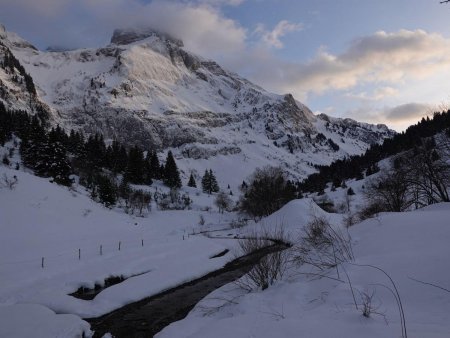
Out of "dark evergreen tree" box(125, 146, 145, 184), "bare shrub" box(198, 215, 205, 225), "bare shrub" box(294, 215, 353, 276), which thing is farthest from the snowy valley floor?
"dark evergreen tree" box(125, 146, 145, 184)

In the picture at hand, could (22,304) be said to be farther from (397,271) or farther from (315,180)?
(315,180)

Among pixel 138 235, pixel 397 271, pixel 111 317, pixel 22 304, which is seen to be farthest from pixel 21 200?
pixel 397 271

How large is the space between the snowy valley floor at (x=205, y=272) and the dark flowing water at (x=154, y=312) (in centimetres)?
76

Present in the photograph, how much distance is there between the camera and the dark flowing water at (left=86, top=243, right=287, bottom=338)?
52.1ft

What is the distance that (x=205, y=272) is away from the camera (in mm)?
29297

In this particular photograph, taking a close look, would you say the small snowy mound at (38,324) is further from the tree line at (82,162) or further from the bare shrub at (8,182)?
the tree line at (82,162)

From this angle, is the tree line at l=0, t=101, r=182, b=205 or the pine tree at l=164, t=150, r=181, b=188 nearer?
the tree line at l=0, t=101, r=182, b=205

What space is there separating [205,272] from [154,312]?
10.9m

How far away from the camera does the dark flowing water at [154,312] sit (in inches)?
625

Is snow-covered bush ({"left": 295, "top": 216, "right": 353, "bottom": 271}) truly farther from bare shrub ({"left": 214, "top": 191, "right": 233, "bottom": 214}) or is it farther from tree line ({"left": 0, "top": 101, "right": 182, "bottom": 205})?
Answer: bare shrub ({"left": 214, "top": 191, "right": 233, "bottom": 214})

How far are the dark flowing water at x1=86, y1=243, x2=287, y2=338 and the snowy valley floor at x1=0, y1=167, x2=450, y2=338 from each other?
2.49 ft

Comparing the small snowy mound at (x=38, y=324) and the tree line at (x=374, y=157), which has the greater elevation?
the tree line at (x=374, y=157)

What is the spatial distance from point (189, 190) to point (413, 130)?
7935cm

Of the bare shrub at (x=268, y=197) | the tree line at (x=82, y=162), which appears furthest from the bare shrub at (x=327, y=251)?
the bare shrub at (x=268, y=197)
